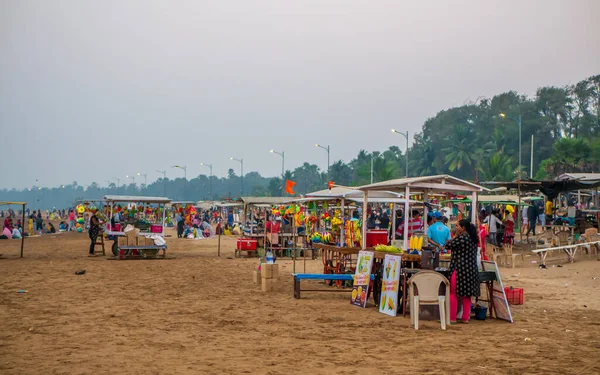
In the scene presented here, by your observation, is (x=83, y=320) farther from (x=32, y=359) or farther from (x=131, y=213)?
(x=131, y=213)

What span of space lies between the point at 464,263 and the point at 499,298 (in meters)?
1.17

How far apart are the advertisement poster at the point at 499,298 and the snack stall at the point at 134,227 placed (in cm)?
1639

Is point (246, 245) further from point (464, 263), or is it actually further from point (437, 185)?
point (464, 263)

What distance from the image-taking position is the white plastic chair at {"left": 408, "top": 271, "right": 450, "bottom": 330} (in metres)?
10.3

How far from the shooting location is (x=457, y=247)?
10.6 meters

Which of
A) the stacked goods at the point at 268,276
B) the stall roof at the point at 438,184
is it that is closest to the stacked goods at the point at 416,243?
the stall roof at the point at 438,184

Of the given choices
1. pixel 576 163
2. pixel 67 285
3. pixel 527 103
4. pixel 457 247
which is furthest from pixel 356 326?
pixel 527 103

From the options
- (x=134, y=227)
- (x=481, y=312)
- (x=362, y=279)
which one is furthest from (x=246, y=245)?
(x=481, y=312)

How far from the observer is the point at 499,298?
1119 cm

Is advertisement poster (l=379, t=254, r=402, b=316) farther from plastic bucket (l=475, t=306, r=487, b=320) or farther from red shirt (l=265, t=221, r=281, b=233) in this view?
red shirt (l=265, t=221, r=281, b=233)

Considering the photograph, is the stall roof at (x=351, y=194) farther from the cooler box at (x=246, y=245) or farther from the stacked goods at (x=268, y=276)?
the cooler box at (x=246, y=245)

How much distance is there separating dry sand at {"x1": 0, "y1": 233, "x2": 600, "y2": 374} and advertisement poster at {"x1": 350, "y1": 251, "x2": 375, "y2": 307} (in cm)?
34

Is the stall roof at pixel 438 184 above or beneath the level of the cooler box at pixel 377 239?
above

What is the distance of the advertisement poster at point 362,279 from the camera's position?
12609 millimetres
